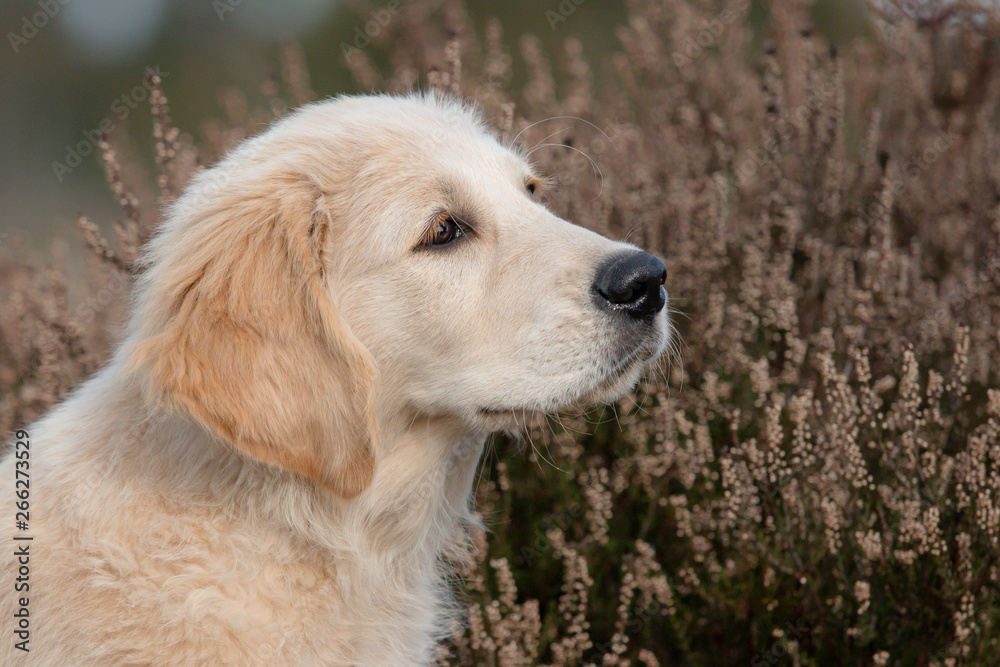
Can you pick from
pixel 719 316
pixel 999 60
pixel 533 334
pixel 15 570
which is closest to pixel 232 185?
pixel 533 334

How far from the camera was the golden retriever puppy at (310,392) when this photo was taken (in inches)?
62.3

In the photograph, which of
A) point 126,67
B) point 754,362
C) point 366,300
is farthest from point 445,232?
point 126,67

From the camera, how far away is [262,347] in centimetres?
164

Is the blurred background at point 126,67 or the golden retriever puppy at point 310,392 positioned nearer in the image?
the golden retriever puppy at point 310,392

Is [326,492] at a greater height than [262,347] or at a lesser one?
lesser

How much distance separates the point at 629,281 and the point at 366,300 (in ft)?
2.03

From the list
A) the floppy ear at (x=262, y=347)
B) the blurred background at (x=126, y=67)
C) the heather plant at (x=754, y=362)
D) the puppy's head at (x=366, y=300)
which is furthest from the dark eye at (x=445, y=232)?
the blurred background at (x=126, y=67)

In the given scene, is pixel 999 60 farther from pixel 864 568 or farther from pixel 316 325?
pixel 316 325

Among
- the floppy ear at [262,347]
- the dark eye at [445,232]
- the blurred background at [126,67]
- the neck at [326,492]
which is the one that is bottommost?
the neck at [326,492]

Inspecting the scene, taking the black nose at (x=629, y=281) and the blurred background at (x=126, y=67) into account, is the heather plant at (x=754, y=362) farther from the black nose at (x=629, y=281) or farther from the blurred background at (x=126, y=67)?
the blurred background at (x=126, y=67)

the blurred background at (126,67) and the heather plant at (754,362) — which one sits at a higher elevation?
the blurred background at (126,67)

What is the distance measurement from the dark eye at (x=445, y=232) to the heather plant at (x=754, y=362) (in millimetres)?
1005

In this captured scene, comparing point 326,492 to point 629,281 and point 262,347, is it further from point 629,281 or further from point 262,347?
point 629,281

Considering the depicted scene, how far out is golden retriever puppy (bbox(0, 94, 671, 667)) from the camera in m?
1.58
